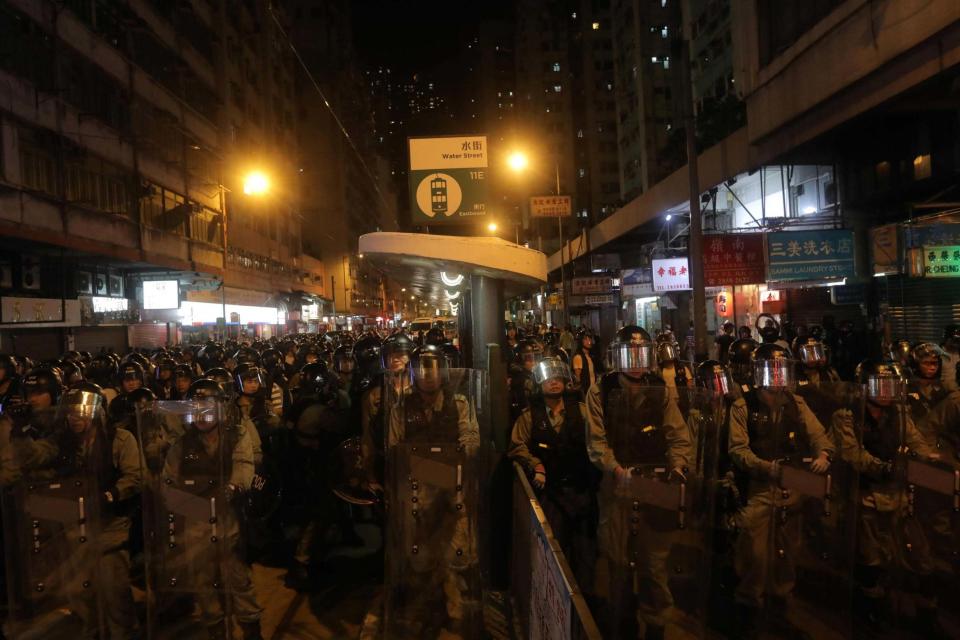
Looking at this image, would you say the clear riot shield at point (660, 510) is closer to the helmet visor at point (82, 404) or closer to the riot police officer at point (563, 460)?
the riot police officer at point (563, 460)

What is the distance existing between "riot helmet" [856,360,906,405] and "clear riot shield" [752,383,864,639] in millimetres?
499

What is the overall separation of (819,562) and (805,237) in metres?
10.2

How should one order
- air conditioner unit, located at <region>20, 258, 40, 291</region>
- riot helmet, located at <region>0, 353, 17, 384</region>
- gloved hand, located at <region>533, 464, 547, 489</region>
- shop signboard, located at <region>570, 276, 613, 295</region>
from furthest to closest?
shop signboard, located at <region>570, 276, 613, 295</region>
air conditioner unit, located at <region>20, 258, 40, 291</region>
riot helmet, located at <region>0, 353, 17, 384</region>
gloved hand, located at <region>533, 464, 547, 489</region>

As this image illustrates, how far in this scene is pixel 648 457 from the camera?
4.26 meters

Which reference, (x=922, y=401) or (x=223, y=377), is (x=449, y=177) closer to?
(x=223, y=377)

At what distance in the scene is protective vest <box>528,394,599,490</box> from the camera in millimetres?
5262

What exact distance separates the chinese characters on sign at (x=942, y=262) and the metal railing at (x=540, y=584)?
937 cm

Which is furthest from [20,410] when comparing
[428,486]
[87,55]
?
[87,55]

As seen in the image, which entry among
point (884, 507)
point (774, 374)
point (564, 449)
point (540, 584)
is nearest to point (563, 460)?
point (564, 449)

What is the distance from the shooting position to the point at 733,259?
1377 centimetres

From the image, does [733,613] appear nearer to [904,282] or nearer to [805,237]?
[805,237]

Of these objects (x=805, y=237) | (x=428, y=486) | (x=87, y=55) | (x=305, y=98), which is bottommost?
(x=428, y=486)

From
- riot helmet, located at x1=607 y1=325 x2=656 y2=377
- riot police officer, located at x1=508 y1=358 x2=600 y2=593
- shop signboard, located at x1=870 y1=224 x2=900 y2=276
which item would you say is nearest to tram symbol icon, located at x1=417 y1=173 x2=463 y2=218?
riot police officer, located at x1=508 y1=358 x2=600 y2=593

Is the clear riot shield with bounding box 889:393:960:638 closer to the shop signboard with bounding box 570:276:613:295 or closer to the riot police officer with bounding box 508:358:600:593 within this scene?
the riot police officer with bounding box 508:358:600:593
